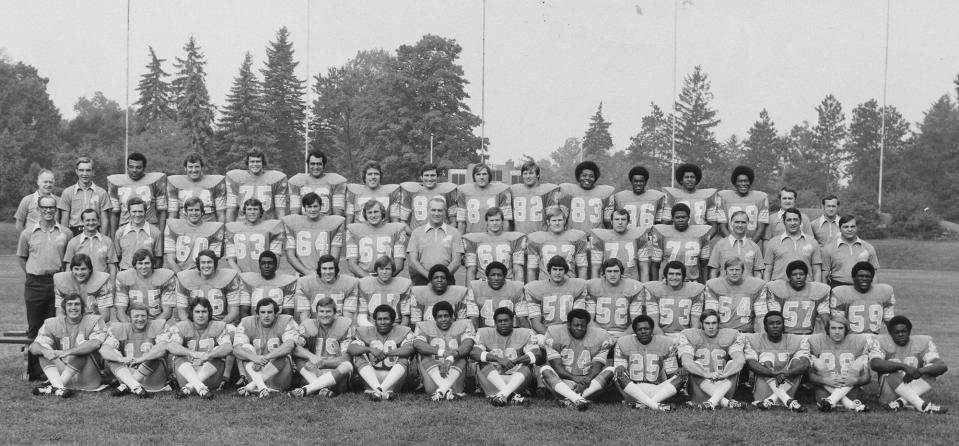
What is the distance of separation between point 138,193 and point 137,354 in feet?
7.60

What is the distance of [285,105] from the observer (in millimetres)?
50625

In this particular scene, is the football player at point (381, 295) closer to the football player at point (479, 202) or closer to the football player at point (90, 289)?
the football player at point (479, 202)

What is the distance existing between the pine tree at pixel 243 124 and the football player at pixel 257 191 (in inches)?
1494

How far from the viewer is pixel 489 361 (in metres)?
8.63

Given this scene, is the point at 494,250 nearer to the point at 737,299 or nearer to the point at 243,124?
the point at 737,299

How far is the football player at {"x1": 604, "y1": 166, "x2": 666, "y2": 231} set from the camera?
33.7ft

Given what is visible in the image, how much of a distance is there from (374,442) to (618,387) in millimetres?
2823

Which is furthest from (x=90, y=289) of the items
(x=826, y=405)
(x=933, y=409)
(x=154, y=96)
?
(x=154, y=96)

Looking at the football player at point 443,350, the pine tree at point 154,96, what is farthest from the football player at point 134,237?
the pine tree at point 154,96

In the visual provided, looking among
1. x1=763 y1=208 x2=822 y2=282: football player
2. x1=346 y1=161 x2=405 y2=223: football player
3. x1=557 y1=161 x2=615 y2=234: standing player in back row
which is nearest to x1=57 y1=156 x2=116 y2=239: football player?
x1=346 y1=161 x2=405 y2=223: football player

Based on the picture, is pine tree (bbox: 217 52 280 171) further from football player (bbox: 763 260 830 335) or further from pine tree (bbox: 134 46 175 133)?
football player (bbox: 763 260 830 335)

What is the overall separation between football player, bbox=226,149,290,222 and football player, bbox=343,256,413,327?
180 centimetres

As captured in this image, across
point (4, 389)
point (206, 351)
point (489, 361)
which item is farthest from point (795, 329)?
point (4, 389)

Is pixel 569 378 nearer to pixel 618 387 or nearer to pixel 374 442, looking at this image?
pixel 618 387
